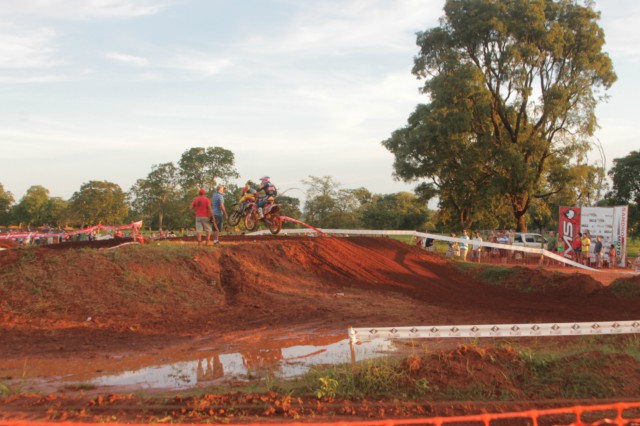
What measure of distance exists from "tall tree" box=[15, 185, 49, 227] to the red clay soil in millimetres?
71328

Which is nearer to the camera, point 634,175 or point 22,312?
point 22,312

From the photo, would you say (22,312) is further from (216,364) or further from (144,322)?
(216,364)

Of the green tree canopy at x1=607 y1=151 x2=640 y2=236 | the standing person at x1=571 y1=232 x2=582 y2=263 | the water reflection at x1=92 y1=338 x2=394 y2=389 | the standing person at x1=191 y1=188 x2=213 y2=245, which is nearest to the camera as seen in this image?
the water reflection at x1=92 y1=338 x2=394 y2=389

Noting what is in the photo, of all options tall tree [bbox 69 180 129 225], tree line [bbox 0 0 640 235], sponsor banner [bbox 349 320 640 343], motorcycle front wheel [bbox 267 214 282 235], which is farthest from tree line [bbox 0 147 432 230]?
sponsor banner [bbox 349 320 640 343]

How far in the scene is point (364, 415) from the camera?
20.4ft

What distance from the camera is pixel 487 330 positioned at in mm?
7898

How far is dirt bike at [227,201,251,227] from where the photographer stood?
1788 cm

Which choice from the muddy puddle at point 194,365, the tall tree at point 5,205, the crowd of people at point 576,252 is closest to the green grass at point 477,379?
the muddy puddle at point 194,365

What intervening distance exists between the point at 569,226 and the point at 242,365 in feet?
80.3

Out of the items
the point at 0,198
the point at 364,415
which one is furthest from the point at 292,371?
the point at 0,198

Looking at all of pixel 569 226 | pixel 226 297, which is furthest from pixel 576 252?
pixel 226 297

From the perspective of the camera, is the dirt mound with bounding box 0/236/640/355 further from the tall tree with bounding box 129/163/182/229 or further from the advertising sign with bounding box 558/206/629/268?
the tall tree with bounding box 129/163/182/229

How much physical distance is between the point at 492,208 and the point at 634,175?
772 inches

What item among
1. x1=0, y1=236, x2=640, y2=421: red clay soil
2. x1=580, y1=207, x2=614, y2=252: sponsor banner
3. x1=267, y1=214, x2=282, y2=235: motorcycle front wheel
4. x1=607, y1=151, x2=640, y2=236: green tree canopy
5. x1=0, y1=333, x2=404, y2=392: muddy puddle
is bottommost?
x1=0, y1=333, x2=404, y2=392: muddy puddle
